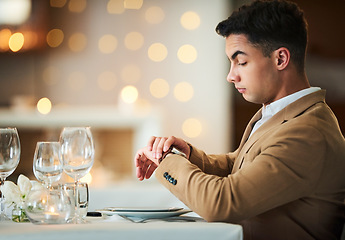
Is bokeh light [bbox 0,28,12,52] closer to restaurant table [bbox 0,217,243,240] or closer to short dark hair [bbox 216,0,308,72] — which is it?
short dark hair [bbox 216,0,308,72]

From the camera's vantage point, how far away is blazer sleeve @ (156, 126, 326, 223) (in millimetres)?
1450

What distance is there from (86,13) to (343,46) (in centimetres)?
255

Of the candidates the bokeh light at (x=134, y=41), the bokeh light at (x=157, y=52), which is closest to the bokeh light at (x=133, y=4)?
the bokeh light at (x=134, y=41)

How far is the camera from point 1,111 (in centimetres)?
542

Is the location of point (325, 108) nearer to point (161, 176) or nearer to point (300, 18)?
point (300, 18)

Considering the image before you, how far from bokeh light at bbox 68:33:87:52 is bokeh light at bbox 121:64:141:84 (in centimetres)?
48

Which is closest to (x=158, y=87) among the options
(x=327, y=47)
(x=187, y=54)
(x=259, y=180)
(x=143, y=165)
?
(x=187, y=54)

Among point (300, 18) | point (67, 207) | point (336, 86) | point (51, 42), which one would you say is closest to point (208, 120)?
point (336, 86)

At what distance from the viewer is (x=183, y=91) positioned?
19.5 feet

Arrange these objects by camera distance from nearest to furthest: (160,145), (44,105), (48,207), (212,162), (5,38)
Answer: (48,207), (160,145), (212,162), (5,38), (44,105)

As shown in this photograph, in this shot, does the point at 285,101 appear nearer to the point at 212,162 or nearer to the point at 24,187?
the point at 212,162

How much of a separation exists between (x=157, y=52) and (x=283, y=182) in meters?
4.57

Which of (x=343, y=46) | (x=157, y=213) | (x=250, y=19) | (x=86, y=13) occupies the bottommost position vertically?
(x=157, y=213)

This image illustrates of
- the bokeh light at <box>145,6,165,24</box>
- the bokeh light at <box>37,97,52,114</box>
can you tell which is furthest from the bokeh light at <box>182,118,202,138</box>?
the bokeh light at <box>37,97,52,114</box>
